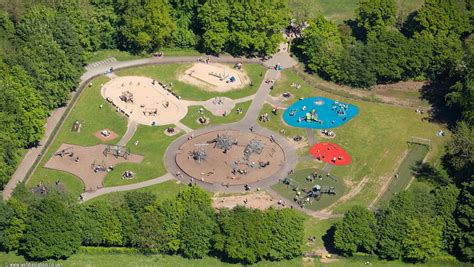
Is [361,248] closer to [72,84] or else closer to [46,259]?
[46,259]

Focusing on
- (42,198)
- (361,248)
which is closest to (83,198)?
(42,198)

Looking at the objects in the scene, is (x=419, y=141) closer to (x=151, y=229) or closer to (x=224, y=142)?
(x=224, y=142)

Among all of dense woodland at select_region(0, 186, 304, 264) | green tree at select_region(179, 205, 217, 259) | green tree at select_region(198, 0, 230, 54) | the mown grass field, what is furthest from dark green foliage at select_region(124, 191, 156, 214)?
green tree at select_region(198, 0, 230, 54)

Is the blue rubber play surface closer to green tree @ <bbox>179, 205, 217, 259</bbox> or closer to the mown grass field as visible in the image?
the mown grass field

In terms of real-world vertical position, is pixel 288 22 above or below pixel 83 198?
above

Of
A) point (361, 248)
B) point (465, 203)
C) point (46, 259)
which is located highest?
point (465, 203)

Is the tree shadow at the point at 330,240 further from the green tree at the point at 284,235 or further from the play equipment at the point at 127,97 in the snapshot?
the play equipment at the point at 127,97

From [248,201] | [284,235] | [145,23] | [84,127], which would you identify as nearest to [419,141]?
[248,201]
